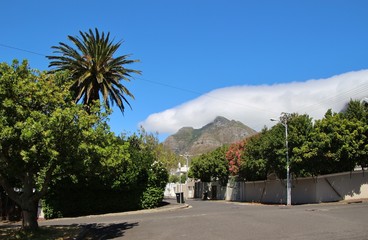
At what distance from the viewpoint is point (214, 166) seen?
58.5 m

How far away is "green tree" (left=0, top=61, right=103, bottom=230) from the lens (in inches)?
486

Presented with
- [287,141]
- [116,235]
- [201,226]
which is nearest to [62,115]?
[116,235]

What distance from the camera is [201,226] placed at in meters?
16.6

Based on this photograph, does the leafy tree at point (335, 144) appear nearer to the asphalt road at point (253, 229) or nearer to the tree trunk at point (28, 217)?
the asphalt road at point (253, 229)

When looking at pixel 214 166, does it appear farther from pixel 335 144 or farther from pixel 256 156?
pixel 335 144

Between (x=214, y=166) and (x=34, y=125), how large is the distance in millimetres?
47729

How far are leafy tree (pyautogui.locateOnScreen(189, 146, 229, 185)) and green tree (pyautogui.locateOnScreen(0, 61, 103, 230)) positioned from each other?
42.5m

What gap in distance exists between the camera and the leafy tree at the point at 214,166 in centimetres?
5703

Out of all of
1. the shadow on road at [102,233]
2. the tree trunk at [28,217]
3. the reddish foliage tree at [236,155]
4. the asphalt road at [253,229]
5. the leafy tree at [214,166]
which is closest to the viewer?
the asphalt road at [253,229]

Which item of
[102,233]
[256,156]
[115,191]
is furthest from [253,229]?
[256,156]

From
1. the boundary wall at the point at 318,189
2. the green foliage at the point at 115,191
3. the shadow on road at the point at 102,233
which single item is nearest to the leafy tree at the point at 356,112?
the boundary wall at the point at 318,189

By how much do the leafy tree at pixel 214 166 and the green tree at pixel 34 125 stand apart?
4245 cm

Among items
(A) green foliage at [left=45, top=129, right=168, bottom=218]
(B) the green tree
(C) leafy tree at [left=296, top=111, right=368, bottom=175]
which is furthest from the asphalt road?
(C) leafy tree at [left=296, top=111, right=368, bottom=175]

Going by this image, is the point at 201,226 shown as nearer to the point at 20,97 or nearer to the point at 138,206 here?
the point at 20,97
